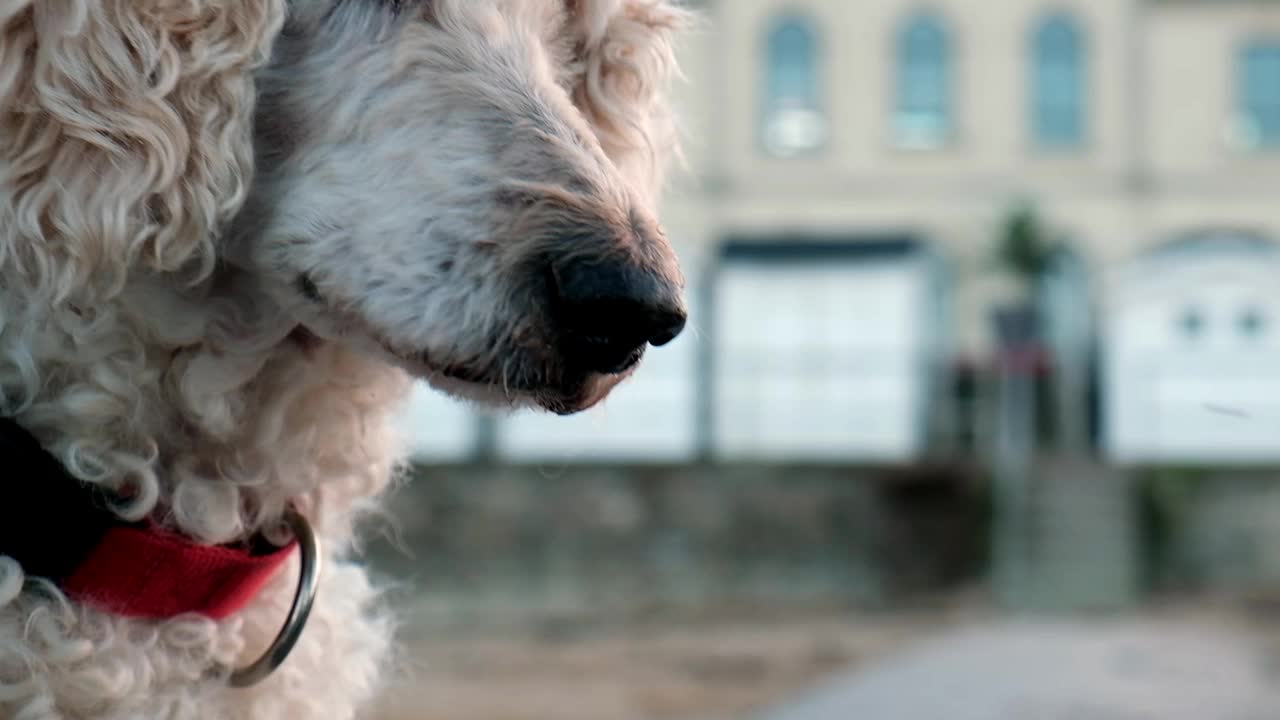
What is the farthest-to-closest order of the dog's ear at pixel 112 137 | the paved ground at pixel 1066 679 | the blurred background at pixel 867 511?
the blurred background at pixel 867 511 → the paved ground at pixel 1066 679 → the dog's ear at pixel 112 137

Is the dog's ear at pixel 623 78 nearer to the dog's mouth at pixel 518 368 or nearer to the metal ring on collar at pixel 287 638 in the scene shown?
the dog's mouth at pixel 518 368

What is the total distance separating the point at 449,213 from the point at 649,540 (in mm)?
12344

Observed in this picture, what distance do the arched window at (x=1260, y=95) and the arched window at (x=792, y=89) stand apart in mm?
6480

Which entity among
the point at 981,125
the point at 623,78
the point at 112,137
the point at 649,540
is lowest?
the point at 649,540

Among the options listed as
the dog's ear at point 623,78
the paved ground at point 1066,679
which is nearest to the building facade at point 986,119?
the paved ground at point 1066,679

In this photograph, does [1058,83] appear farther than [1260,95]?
Yes

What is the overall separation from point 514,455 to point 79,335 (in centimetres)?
1242

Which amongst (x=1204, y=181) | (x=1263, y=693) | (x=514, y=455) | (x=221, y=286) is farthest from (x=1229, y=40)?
(x=221, y=286)

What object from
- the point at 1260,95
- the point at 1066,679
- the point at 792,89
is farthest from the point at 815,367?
the point at 1260,95

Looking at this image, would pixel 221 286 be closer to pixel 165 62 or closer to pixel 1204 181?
pixel 165 62

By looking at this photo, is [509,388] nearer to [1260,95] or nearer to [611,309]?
[611,309]

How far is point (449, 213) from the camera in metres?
2.03

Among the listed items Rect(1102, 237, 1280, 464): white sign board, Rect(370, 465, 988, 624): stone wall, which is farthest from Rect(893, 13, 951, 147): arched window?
Rect(370, 465, 988, 624): stone wall

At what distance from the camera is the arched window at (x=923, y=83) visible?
1086 inches
